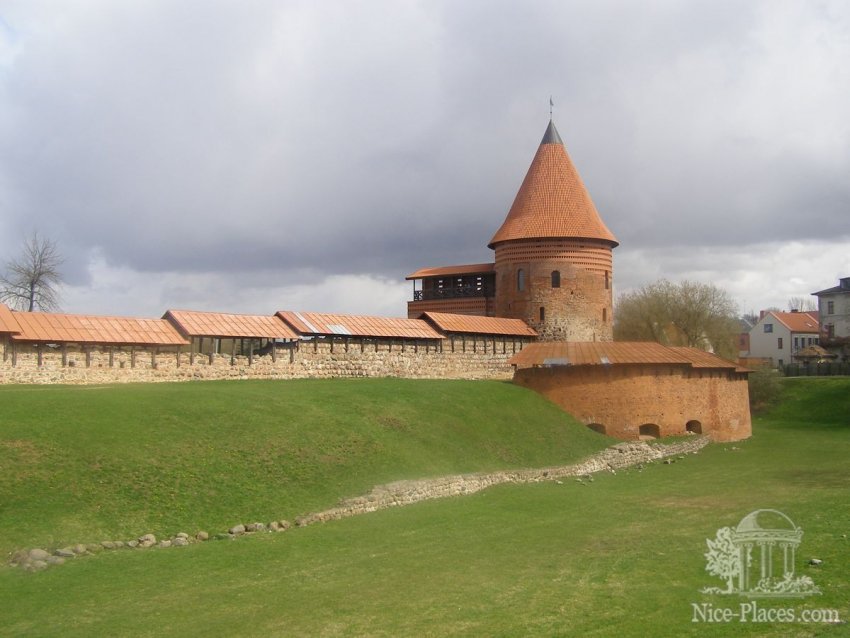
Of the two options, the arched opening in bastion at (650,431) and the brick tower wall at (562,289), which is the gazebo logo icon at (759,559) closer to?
the arched opening in bastion at (650,431)

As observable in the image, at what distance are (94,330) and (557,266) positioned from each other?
19.6 metres

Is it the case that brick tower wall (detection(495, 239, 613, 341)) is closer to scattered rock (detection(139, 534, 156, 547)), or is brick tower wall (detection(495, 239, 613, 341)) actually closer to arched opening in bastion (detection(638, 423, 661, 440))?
arched opening in bastion (detection(638, 423, 661, 440))

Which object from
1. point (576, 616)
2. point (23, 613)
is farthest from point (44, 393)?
point (576, 616)

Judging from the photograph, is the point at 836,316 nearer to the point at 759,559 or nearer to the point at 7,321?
the point at 759,559

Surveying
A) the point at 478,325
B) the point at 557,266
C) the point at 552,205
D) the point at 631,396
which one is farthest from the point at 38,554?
the point at 552,205

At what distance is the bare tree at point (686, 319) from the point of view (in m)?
46.2

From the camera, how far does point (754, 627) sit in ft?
26.6

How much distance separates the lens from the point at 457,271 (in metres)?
37.7

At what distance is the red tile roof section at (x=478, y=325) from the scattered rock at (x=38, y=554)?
62.5ft

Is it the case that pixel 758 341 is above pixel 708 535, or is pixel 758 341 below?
above

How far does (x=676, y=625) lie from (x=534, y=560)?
3269 mm

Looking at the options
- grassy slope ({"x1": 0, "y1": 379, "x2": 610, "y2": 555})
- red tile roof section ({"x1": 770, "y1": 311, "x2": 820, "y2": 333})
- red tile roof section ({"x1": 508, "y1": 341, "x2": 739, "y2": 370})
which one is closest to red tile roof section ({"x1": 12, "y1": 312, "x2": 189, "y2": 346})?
grassy slope ({"x1": 0, "y1": 379, "x2": 610, "y2": 555})

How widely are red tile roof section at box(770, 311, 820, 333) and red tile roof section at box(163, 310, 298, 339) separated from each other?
4834 cm

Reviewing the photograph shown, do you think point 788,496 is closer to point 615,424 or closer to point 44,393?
point 615,424
